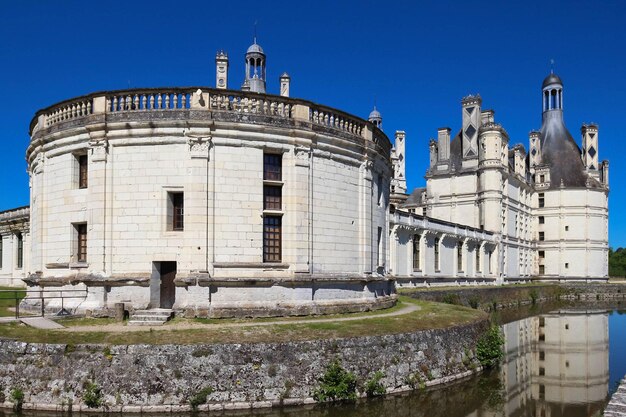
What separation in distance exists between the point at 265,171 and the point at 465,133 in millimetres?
43081

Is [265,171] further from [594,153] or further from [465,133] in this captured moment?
[594,153]

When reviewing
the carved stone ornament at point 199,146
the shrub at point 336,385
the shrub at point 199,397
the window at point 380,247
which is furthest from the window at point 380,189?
the shrub at point 199,397

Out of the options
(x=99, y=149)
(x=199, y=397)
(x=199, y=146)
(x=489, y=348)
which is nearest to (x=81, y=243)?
(x=99, y=149)

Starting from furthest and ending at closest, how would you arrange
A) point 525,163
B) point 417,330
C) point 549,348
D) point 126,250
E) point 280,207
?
point 525,163 < point 549,348 < point 280,207 < point 126,250 < point 417,330

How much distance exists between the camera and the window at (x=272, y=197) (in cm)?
1953

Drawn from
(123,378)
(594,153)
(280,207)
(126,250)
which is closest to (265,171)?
(280,207)

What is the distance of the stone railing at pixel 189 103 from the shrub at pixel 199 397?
9217mm

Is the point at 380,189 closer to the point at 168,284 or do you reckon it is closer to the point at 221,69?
the point at 168,284

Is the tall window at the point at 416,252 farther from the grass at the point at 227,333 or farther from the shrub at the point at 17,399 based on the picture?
the shrub at the point at 17,399

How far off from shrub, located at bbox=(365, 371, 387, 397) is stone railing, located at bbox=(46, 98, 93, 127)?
12786mm

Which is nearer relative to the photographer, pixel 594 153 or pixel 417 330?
pixel 417 330

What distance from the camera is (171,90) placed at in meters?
18.7

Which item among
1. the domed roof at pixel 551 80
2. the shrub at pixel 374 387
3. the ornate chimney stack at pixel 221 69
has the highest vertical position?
the domed roof at pixel 551 80

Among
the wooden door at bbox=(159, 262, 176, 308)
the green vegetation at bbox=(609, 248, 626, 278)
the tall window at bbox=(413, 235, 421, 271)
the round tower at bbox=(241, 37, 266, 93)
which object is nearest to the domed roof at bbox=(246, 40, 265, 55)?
the round tower at bbox=(241, 37, 266, 93)
